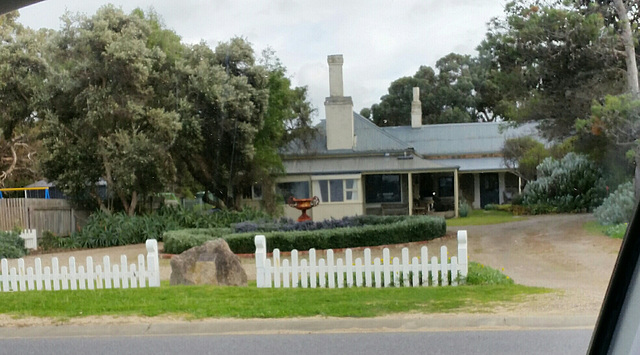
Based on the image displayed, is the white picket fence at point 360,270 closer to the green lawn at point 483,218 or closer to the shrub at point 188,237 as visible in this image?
the green lawn at point 483,218

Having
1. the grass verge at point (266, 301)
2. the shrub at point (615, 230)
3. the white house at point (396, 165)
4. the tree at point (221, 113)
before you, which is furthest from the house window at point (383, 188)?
the shrub at point (615, 230)

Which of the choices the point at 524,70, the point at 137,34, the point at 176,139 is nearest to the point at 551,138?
the point at 524,70

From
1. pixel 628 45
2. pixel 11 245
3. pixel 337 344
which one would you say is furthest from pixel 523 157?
pixel 11 245

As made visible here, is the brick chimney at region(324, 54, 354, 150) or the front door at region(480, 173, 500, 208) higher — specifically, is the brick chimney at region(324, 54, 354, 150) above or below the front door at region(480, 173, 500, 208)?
above

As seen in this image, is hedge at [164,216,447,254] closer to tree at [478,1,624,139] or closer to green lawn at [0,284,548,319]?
green lawn at [0,284,548,319]

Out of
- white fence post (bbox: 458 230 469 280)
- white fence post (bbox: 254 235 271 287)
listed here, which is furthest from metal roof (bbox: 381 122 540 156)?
white fence post (bbox: 254 235 271 287)

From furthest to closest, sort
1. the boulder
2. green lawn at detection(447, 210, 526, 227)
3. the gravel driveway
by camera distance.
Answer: the boulder < green lawn at detection(447, 210, 526, 227) < the gravel driveway

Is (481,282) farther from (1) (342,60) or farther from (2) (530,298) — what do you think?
(1) (342,60)

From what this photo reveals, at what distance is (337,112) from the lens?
6.46m

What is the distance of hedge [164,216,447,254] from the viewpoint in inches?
251

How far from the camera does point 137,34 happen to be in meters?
6.86

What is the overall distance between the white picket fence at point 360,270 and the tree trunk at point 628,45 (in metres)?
2.09

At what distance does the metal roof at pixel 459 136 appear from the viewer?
600 cm

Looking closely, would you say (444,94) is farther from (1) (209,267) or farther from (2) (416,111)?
(1) (209,267)
